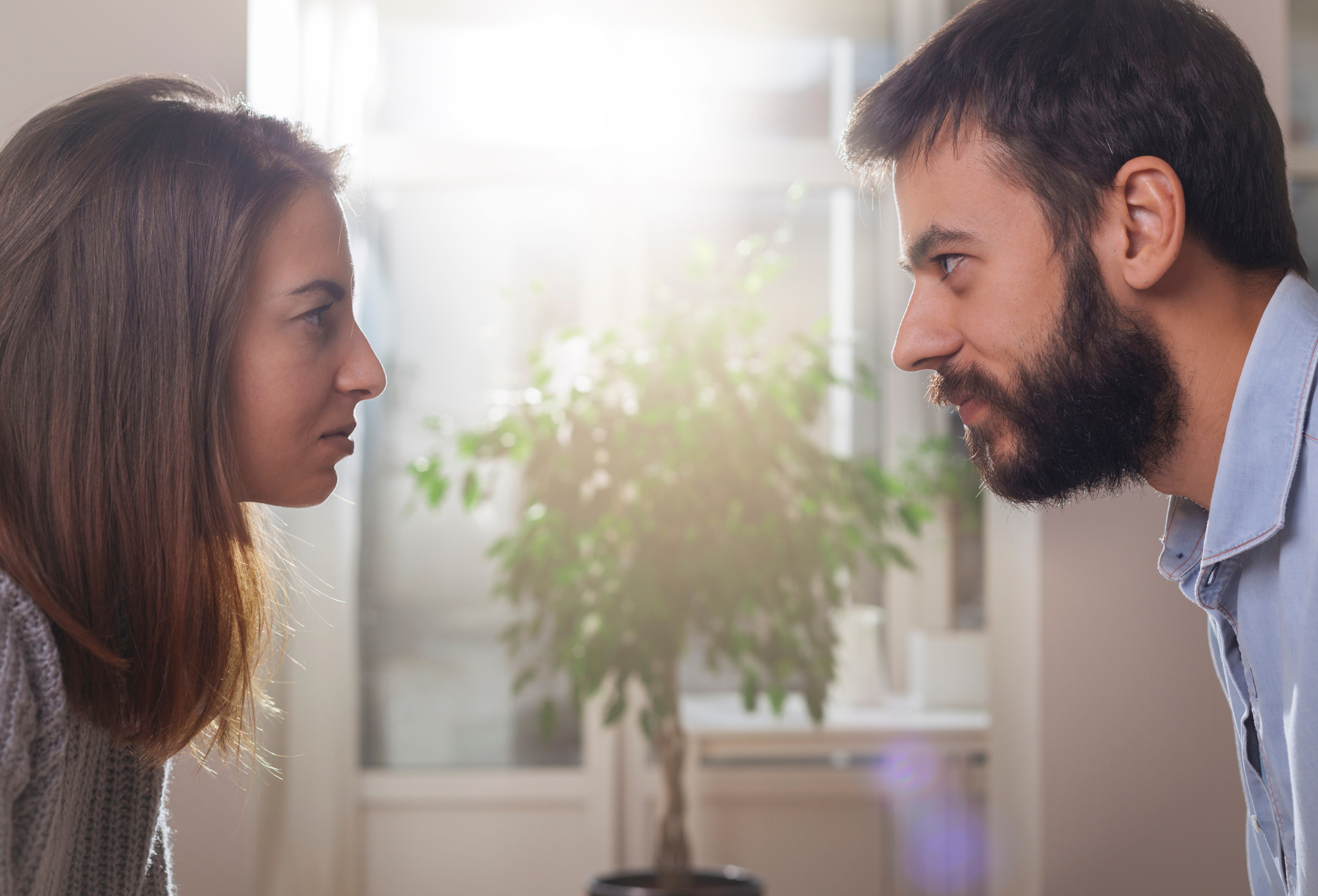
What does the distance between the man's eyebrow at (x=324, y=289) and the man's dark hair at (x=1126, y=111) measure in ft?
2.13

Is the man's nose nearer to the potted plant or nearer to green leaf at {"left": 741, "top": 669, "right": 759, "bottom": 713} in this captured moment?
the potted plant

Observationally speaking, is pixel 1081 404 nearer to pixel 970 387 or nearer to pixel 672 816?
pixel 970 387

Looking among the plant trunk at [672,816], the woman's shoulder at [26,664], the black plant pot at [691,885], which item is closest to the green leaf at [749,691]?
the plant trunk at [672,816]

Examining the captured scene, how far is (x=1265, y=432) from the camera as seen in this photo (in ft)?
3.03

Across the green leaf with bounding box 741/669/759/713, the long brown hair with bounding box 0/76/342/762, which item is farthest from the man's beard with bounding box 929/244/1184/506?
the green leaf with bounding box 741/669/759/713

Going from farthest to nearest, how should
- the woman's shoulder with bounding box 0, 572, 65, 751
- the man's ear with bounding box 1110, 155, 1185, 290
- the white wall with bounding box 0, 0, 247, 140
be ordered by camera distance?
the white wall with bounding box 0, 0, 247, 140 → the man's ear with bounding box 1110, 155, 1185, 290 → the woman's shoulder with bounding box 0, 572, 65, 751

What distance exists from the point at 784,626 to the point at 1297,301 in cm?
127

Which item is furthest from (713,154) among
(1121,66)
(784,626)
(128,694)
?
(128,694)

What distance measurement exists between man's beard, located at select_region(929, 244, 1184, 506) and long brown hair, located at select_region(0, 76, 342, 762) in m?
0.75

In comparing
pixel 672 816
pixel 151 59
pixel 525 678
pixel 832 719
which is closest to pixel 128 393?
pixel 151 59

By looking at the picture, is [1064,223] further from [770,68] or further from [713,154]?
[770,68]

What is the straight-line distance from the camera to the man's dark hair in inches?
39.5

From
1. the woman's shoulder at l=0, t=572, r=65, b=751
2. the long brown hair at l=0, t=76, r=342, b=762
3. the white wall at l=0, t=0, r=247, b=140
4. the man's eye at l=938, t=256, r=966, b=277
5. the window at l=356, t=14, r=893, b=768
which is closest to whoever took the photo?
the woman's shoulder at l=0, t=572, r=65, b=751

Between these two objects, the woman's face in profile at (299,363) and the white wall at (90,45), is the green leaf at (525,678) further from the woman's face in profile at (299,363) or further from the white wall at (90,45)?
the white wall at (90,45)
